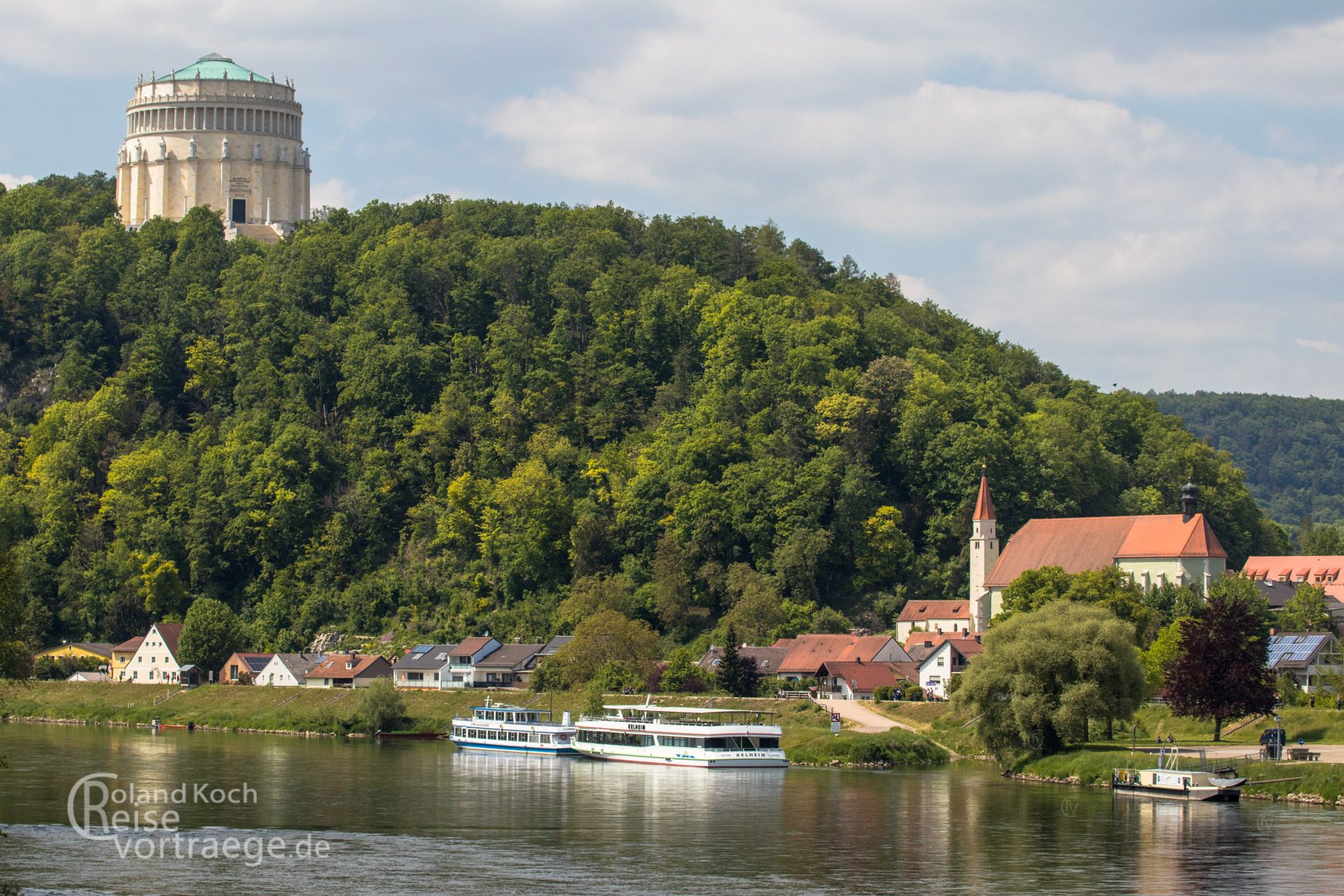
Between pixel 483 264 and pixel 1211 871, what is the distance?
303ft

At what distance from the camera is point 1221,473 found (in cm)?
12075

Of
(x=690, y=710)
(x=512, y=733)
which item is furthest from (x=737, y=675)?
(x=512, y=733)

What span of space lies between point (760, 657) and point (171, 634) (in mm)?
35890

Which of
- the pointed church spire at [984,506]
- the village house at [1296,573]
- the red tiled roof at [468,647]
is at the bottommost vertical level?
the red tiled roof at [468,647]

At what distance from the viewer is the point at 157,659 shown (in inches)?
4264

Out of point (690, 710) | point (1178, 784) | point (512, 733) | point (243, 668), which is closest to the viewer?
point (1178, 784)

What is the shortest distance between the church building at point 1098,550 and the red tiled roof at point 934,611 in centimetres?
60

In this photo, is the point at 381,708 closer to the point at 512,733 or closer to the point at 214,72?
the point at 512,733

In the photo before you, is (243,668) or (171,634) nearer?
(243,668)

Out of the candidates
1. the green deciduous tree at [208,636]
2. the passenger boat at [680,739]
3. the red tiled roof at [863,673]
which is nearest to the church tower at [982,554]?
the red tiled roof at [863,673]

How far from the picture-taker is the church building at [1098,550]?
97625mm

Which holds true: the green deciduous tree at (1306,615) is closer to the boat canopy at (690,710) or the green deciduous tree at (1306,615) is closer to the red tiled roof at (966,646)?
the red tiled roof at (966,646)

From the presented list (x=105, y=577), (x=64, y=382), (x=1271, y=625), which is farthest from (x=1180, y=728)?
(x=64, y=382)

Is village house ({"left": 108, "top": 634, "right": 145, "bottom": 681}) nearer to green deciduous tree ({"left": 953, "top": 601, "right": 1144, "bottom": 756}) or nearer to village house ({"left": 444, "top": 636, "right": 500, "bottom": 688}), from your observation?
village house ({"left": 444, "top": 636, "right": 500, "bottom": 688})
